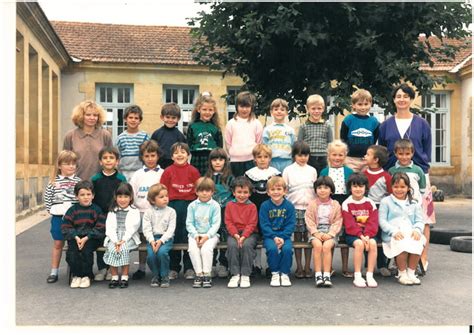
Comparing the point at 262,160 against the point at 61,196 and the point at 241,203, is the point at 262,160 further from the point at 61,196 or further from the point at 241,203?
the point at 61,196

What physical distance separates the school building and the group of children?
41.5 feet

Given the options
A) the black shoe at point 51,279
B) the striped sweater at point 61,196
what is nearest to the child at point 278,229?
the striped sweater at point 61,196

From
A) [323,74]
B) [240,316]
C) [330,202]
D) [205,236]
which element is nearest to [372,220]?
[330,202]

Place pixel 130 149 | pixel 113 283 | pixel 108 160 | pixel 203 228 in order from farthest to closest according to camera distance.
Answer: pixel 130 149, pixel 108 160, pixel 203 228, pixel 113 283

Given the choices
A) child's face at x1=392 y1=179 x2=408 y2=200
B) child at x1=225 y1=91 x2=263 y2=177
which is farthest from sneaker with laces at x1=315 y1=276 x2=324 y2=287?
child at x1=225 y1=91 x2=263 y2=177

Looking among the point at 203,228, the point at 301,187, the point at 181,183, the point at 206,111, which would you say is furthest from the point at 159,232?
the point at 301,187

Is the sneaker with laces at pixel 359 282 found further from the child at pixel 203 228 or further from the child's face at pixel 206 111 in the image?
the child's face at pixel 206 111

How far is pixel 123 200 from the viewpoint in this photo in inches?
263

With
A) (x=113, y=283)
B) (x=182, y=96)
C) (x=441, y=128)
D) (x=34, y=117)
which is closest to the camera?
(x=113, y=283)

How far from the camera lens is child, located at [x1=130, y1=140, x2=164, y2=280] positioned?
23.0 ft

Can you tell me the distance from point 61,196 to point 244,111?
2.20m

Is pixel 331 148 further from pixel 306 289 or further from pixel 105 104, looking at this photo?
pixel 105 104

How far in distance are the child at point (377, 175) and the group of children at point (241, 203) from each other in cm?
1
